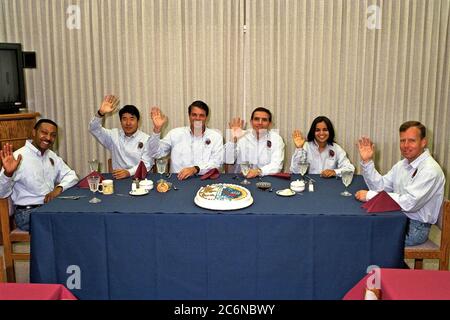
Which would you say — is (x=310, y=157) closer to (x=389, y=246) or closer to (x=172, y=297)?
(x=389, y=246)

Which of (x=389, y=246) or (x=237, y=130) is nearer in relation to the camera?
(x=389, y=246)

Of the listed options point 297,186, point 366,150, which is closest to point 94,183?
point 297,186

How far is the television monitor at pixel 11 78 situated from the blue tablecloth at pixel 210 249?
2.00m

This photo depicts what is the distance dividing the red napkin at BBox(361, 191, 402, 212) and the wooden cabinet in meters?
3.08

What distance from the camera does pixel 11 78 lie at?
3.89 meters

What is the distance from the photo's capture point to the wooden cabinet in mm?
3689

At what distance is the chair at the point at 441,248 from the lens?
2305mm

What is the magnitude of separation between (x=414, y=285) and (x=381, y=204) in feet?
2.94

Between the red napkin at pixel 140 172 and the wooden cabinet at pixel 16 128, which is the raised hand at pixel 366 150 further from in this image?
the wooden cabinet at pixel 16 128

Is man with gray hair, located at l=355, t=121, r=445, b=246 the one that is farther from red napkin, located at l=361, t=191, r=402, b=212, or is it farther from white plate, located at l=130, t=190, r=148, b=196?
white plate, located at l=130, t=190, r=148, b=196
